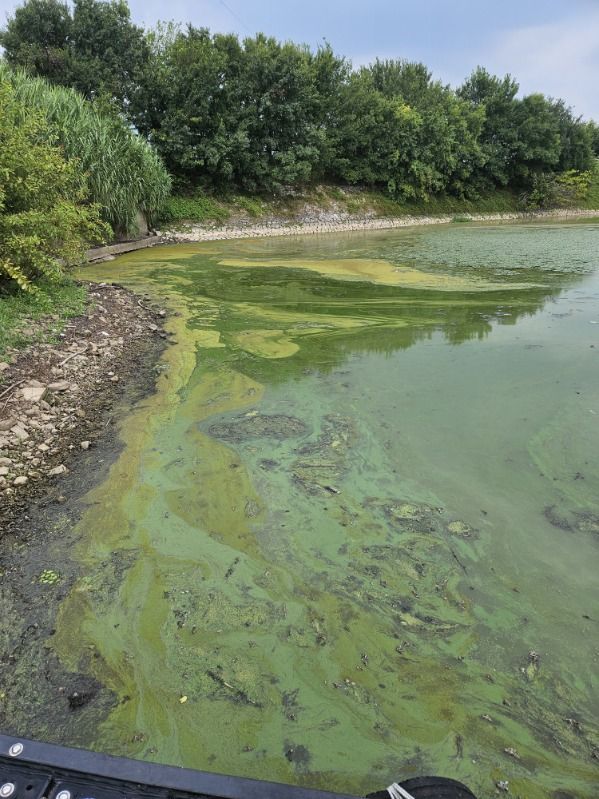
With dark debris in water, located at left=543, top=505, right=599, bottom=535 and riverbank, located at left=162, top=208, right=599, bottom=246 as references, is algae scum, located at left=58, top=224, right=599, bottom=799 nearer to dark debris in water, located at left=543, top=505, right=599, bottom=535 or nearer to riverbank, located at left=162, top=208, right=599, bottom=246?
dark debris in water, located at left=543, top=505, right=599, bottom=535

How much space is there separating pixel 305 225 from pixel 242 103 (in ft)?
14.3

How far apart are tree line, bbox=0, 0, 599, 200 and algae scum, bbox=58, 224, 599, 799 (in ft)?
40.8

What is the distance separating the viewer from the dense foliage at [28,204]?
489cm

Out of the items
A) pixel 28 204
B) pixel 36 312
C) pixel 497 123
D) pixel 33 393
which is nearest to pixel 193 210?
pixel 28 204

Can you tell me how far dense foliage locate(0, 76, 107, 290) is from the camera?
192 inches

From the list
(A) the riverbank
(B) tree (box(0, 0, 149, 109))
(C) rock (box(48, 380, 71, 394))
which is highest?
(B) tree (box(0, 0, 149, 109))

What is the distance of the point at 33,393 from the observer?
3.51m

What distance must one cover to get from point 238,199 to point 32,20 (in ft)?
25.5

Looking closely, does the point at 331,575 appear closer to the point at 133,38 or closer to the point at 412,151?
the point at 133,38

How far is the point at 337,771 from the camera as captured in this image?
1421 mm

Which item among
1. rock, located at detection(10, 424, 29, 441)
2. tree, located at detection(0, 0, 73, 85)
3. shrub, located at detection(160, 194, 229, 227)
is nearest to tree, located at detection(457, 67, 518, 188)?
shrub, located at detection(160, 194, 229, 227)

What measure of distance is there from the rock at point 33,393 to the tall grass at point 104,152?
23.0ft

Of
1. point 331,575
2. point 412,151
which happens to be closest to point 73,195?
point 331,575

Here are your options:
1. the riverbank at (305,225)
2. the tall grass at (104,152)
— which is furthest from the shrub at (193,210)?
the tall grass at (104,152)
